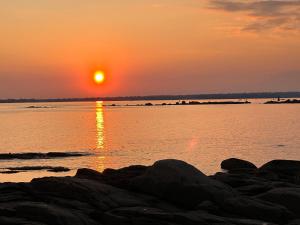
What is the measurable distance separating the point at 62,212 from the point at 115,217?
157 cm

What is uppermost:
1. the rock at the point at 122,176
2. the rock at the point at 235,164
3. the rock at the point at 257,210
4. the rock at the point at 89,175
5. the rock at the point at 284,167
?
the rock at the point at 122,176

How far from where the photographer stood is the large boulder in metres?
18.1

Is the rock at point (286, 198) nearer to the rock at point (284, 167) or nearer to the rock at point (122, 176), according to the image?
the rock at point (122, 176)

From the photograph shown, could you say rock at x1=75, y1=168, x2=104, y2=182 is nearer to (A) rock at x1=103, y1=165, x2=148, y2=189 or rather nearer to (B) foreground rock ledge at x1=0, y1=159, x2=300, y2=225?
(A) rock at x1=103, y1=165, x2=148, y2=189

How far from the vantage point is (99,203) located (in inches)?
672

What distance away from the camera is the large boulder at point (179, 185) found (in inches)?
712

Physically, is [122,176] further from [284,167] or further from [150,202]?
[284,167]

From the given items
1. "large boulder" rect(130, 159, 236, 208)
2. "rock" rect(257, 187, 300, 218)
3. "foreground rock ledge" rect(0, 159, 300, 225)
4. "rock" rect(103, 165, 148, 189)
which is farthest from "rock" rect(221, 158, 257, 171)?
"large boulder" rect(130, 159, 236, 208)

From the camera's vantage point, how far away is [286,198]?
1878 cm

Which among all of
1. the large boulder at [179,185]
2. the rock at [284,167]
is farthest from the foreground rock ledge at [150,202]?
the rock at [284,167]

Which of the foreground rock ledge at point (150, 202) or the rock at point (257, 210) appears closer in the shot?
the foreground rock ledge at point (150, 202)

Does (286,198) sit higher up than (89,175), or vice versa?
(89,175)

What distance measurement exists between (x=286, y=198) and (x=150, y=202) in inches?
181

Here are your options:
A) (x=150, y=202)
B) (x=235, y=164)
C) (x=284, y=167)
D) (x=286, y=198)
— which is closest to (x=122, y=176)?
(x=150, y=202)
